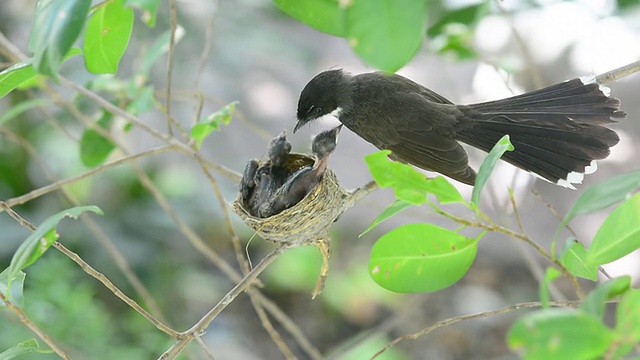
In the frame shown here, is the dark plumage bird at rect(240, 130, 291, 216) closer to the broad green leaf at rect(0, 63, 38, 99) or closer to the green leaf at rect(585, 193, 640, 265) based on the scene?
the broad green leaf at rect(0, 63, 38, 99)

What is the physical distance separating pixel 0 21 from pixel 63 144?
A: 0.83 metres

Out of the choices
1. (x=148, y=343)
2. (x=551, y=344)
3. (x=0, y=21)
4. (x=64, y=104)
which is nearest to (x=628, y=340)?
(x=551, y=344)

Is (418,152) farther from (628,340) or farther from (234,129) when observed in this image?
(234,129)

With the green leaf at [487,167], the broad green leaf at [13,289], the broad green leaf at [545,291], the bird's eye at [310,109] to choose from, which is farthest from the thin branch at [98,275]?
the bird's eye at [310,109]

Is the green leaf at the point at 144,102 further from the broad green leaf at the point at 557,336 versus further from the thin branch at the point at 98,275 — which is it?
the broad green leaf at the point at 557,336

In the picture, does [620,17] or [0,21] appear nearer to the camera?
[620,17]

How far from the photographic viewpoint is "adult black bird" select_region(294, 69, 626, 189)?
211 centimetres

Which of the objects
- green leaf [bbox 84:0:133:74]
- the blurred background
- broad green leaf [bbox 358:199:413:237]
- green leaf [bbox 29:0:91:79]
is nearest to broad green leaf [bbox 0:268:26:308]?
green leaf [bbox 84:0:133:74]

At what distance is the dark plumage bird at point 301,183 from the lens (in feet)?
7.95

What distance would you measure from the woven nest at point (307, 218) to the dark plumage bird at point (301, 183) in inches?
4.5

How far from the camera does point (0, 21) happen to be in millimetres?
4426

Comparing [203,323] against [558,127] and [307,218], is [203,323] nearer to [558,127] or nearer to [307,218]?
[307,218]

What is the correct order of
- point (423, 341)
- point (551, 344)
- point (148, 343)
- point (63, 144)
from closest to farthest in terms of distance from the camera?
point (551, 344) < point (148, 343) < point (63, 144) < point (423, 341)

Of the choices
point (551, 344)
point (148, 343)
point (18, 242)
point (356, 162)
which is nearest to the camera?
point (551, 344)
